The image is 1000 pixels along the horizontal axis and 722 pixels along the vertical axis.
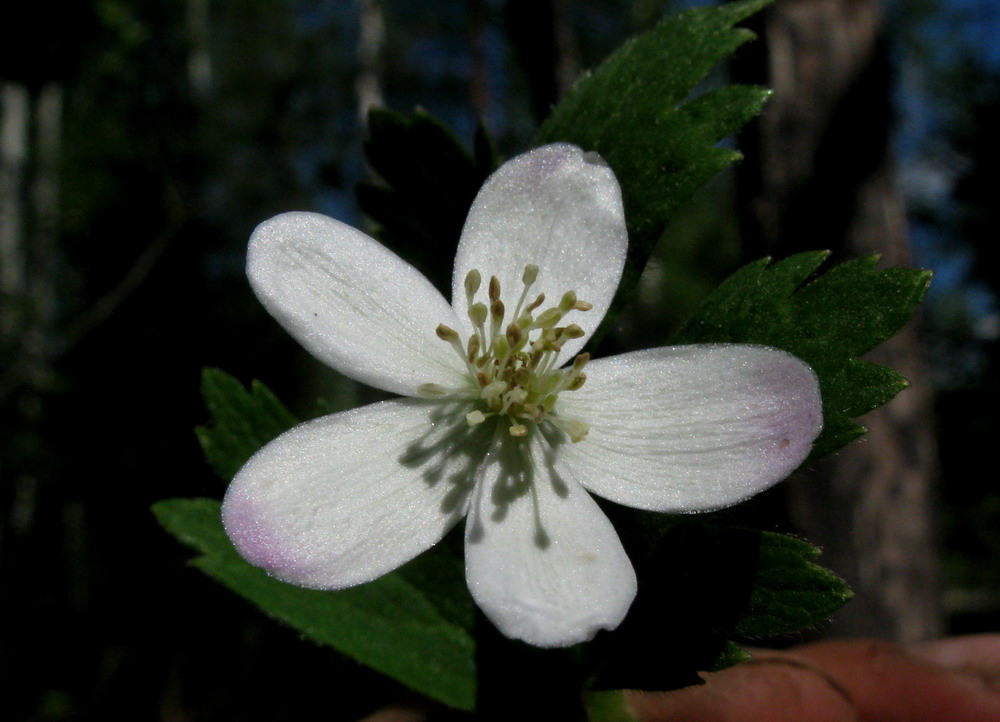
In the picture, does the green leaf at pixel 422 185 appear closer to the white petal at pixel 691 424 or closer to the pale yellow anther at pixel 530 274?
the pale yellow anther at pixel 530 274

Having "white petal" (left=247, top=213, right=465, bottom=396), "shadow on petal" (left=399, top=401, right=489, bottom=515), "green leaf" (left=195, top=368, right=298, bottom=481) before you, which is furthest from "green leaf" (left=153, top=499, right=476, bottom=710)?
"white petal" (left=247, top=213, right=465, bottom=396)

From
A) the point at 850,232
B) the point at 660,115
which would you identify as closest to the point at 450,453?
the point at 660,115

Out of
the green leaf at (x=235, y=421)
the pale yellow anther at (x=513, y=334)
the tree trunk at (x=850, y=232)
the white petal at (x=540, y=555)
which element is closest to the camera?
the white petal at (x=540, y=555)

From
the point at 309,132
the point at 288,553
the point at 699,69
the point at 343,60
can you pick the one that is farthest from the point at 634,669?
the point at 343,60

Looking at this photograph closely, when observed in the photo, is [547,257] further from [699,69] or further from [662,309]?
[662,309]

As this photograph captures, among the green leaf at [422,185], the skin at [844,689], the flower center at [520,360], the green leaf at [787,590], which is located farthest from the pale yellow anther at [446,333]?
the skin at [844,689]

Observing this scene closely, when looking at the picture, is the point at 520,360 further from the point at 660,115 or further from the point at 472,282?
the point at 660,115

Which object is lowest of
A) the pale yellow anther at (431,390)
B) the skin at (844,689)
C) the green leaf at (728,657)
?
the skin at (844,689)
